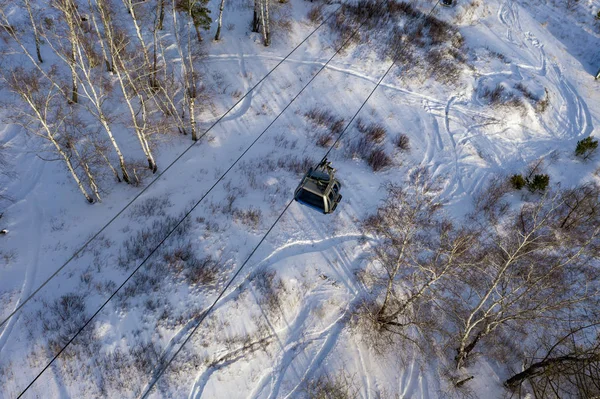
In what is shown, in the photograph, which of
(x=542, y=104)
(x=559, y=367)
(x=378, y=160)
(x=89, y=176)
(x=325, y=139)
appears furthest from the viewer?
(x=542, y=104)

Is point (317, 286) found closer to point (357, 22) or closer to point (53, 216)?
point (53, 216)

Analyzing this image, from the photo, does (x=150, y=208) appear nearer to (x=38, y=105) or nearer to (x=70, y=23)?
(x=70, y=23)

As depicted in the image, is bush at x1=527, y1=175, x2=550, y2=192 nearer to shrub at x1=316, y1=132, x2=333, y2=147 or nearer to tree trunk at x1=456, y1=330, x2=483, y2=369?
tree trunk at x1=456, y1=330, x2=483, y2=369

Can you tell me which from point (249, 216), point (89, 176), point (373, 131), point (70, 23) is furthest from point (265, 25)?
point (89, 176)

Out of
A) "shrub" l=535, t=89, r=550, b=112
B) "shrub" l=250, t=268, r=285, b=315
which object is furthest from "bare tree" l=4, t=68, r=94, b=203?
"shrub" l=535, t=89, r=550, b=112

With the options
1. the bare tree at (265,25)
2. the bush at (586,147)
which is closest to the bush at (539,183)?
the bush at (586,147)

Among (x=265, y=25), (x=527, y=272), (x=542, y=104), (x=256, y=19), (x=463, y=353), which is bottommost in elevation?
(x=463, y=353)

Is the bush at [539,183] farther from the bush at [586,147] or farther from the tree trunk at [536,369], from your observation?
the tree trunk at [536,369]
